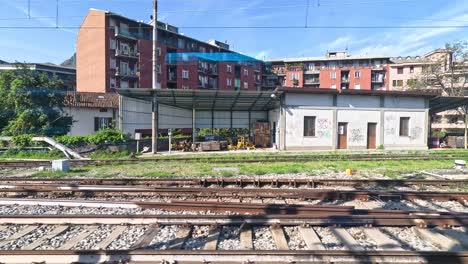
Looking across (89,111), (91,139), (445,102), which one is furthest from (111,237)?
(89,111)

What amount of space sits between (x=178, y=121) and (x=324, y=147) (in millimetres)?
14475

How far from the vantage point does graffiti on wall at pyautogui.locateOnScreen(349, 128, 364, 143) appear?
74.7 ft

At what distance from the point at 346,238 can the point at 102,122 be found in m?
35.8

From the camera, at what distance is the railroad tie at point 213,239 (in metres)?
4.06

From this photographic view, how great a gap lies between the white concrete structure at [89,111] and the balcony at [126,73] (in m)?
10.3

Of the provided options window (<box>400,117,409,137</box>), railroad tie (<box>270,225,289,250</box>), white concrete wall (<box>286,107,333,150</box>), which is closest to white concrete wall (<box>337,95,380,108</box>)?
white concrete wall (<box>286,107,333,150</box>)

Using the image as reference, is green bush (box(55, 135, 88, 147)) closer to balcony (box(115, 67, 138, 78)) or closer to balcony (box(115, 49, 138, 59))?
balcony (box(115, 67, 138, 78))

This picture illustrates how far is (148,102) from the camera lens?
22.6 m

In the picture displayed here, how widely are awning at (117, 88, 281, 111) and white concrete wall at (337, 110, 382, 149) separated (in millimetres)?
6165

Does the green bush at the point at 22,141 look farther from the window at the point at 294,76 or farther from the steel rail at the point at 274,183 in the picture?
the window at the point at 294,76

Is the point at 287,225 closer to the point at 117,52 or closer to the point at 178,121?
the point at 178,121

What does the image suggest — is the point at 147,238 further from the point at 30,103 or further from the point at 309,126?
the point at 30,103

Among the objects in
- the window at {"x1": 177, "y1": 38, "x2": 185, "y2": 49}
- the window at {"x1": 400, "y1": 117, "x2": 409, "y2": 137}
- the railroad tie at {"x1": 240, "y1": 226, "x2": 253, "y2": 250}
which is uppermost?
the window at {"x1": 177, "y1": 38, "x2": 185, "y2": 49}

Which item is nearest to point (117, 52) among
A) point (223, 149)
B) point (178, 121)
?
point (178, 121)
